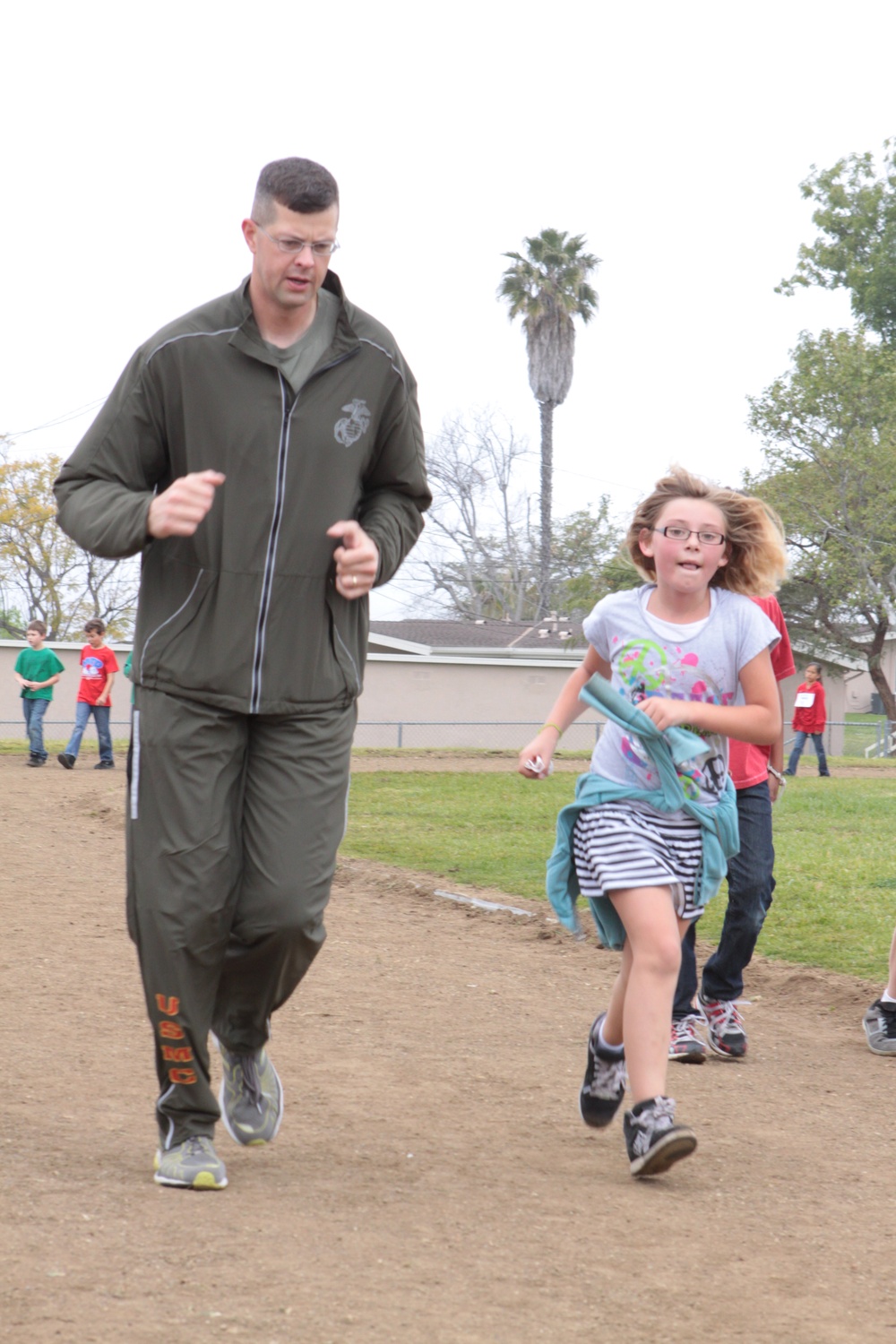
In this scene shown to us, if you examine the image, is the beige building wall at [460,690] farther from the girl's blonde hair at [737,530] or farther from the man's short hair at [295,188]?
the man's short hair at [295,188]

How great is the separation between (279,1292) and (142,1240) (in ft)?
1.34

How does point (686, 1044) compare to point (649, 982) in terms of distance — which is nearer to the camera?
point (649, 982)

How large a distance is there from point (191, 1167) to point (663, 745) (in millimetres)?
1625

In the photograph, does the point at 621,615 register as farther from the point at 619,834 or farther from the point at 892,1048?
the point at 892,1048

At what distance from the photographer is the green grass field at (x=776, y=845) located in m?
8.10

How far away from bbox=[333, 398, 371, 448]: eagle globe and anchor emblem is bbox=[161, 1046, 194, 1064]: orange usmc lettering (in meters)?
1.52

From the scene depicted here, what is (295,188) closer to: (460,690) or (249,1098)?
(249,1098)

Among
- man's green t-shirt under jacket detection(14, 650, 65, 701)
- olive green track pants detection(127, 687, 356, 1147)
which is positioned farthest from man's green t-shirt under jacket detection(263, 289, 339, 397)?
man's green t-shirt under jacket detection(14, 650, 65, 701)

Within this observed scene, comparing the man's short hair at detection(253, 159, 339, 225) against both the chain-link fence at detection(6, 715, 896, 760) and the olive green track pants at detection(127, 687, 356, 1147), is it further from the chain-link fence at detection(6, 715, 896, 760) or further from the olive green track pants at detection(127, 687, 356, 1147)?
the chain-link fence at detection(6, 715, 896, 760)

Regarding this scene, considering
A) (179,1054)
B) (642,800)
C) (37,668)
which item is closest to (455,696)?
(37,668)

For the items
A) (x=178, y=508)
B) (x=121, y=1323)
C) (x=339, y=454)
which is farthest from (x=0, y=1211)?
(x=339, y=454)

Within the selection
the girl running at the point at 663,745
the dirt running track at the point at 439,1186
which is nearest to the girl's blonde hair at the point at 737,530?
the girl running at the point at 663,745

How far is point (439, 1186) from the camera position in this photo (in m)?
3.70

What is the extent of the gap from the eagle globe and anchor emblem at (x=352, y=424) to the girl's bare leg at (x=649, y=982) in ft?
4.60
